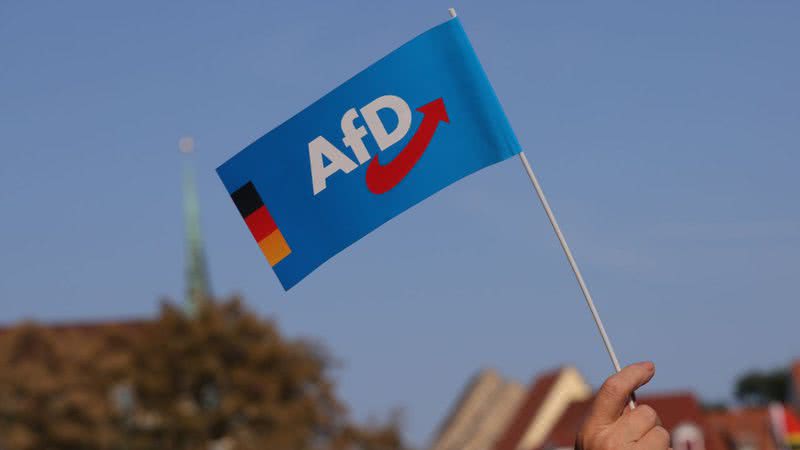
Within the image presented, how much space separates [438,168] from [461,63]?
1.54 ft

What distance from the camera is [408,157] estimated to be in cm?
590

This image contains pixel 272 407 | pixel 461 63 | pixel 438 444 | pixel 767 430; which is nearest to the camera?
pixel 461 63

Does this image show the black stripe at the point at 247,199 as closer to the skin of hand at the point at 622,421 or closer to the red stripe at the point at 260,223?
the red stripe at the point at 260,223

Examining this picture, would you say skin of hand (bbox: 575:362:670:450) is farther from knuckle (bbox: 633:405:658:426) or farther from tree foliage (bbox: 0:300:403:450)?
tree foliage (bbox: 0:300:403:450)

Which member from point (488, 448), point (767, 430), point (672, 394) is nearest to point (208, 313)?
point (672, 394)

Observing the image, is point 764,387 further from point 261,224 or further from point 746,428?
point 261,224

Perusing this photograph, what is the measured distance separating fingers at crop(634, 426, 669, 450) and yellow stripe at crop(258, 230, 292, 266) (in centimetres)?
256

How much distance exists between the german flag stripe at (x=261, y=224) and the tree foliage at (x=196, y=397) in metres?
45.1

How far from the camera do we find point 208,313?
53906 millimetres

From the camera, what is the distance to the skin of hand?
358cm

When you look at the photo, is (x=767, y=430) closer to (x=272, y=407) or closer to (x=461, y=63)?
(x=272, y=407)

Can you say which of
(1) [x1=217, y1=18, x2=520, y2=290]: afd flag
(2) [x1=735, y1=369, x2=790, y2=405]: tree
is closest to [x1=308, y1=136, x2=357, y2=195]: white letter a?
(1) [x1=217, y1=18, x2=520, y2=290]: afd flag

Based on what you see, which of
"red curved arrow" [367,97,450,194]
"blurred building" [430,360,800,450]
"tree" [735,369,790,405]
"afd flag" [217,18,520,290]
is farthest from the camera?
"tree" [735,369,790,405]

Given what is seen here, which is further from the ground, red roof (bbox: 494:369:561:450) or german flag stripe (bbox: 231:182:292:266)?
german flag stripe (bbox: 231:182:292:266)
